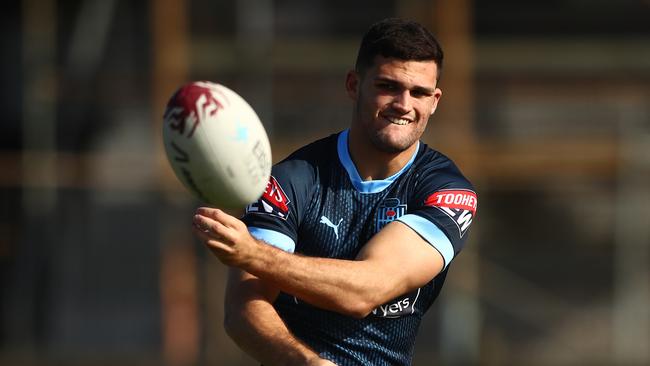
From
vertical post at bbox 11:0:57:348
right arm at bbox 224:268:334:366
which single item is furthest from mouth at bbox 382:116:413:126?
vertical post at bbox 11:0:57:348

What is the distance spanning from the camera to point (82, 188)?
14.9 m

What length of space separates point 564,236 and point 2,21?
805cm

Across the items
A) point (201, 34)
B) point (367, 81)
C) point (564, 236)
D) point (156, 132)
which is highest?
point (367, 81)

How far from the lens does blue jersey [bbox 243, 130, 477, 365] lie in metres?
5.20

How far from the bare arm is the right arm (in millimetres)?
240

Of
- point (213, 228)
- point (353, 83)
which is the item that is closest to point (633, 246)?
point (353, 83)

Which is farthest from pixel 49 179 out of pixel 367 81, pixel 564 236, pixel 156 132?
pixel 367 81

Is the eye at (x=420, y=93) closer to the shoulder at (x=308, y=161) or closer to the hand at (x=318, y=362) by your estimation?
the shoulder at (x=308, y=161)

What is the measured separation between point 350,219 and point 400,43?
0.76 m

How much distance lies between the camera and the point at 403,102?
515 centimetres

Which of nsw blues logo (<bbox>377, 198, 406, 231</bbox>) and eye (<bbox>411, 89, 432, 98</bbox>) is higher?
eye (<bbox>411, 89, 432, 98</bbox>)

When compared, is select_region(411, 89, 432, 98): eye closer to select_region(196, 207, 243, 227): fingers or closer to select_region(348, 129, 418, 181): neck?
select_region(348, 129, 418, 181): neck

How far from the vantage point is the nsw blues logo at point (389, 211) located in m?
5.27

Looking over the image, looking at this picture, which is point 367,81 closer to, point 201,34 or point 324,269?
point 324,269
